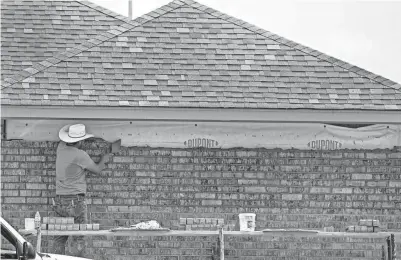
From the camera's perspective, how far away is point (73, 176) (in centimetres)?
1675

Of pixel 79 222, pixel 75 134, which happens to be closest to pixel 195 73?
pixel 75 134

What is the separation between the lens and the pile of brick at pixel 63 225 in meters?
15.9

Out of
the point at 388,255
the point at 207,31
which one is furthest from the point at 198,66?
the point at 388,255

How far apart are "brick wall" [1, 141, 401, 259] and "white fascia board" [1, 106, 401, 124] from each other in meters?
0.63

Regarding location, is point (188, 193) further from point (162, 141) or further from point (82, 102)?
point (82, 102)

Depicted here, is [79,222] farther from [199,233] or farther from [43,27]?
[43,27]

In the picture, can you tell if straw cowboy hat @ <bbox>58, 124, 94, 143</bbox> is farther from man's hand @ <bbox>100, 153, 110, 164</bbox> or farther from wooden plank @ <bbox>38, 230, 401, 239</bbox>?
wooden plank @ <bbox>38, 230, 401, 239</bbox>

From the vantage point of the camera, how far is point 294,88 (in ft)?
57.8

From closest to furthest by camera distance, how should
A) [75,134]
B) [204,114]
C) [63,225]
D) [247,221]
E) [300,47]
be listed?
[63,225], [247,221], [75,134], [204,114], [300,47]

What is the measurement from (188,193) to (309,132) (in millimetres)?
2007

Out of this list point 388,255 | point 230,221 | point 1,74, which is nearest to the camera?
point 388,255

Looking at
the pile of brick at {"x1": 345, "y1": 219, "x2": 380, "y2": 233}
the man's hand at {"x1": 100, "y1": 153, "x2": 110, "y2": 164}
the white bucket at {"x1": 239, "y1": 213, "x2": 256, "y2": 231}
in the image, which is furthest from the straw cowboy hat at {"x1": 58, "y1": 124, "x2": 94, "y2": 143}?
the pile of brick at {"x1": 345, "y1": 219, "x2": 380, "y2": 233}

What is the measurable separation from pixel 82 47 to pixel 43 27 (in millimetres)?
2691

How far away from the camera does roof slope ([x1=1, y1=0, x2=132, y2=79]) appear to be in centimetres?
1966
